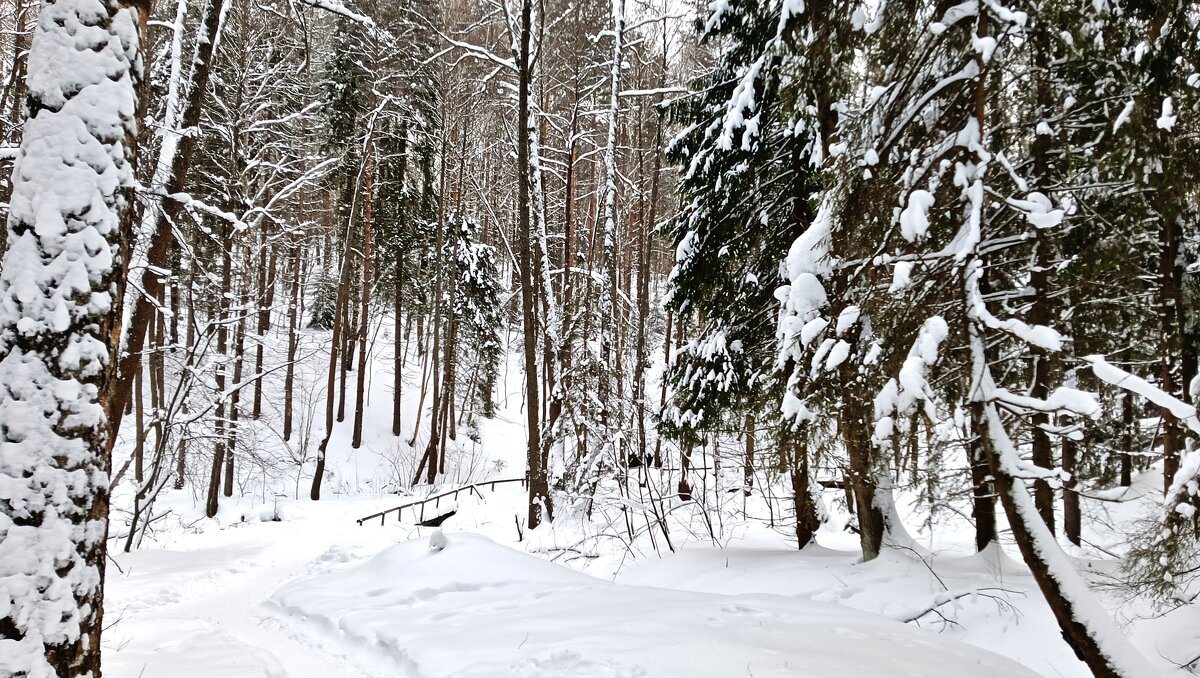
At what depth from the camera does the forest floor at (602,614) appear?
→ 3998mm

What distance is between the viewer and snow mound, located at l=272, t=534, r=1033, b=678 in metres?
3.80

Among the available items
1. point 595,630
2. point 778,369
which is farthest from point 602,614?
point 778,369

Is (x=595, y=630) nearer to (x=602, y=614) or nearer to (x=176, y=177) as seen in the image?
(x=602, y=614)

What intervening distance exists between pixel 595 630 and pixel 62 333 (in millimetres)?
3612

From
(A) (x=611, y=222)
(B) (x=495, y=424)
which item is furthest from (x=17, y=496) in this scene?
(B) (x=495, y=424)

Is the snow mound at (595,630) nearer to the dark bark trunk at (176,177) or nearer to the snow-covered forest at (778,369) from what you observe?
the snow-covered forest at (778,369)

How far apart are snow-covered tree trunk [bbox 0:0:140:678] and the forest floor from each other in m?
1.63

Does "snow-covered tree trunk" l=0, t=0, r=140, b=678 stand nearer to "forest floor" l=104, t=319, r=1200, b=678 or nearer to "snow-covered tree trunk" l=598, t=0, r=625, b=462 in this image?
"forest floor" l=104, t=319, r=1200, b=678

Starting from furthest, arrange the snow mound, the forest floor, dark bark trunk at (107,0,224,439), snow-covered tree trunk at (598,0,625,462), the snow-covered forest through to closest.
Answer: snow-covered tree trunk at (598,0,625,462) → dark bark trunk at (107,0,224,439) → the forest floor → the snow mound → the snow-covered forest

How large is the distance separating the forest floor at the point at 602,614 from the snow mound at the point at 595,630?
2 centimetres

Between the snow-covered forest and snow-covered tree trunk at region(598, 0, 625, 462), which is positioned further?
snow-covered tree trunk at region(598, 0, 625, 462)

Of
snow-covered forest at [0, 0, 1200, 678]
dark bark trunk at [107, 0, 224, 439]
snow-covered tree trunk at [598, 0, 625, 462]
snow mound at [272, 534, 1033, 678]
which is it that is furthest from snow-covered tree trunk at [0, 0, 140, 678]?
snow-covered tree trunk at [598, 0, 625, 462]

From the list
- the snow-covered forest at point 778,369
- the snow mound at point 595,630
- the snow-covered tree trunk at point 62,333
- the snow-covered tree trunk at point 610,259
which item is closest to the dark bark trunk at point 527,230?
the snow-covered forest at point 778,369

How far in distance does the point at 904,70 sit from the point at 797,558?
5.26 metres
